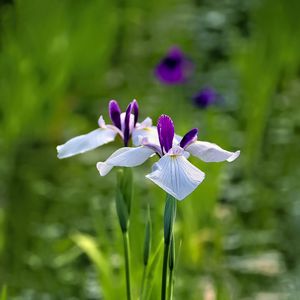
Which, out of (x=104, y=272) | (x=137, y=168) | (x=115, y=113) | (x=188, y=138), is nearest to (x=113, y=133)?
(x=115, y=113)

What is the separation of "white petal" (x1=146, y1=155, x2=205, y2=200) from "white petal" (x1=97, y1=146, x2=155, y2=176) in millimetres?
38

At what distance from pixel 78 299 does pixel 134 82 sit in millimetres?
1799

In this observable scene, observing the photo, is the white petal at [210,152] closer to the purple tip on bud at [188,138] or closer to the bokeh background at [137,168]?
the purple tip on bud at [188,138]

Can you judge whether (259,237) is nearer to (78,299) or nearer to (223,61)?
(78,299)

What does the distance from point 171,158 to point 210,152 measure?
0.07 meters

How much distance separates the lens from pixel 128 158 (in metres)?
1.06

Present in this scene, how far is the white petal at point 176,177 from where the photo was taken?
98 centimetres

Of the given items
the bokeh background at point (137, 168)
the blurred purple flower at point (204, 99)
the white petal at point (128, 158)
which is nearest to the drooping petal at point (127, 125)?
the white petal at point (128, 158)

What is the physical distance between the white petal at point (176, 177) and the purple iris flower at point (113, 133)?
0.16m

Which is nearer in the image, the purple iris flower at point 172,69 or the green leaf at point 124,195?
the green leaf at point 124,195

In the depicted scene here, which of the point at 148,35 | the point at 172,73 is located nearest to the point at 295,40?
the point at 172,73

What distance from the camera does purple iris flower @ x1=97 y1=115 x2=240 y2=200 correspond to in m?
0.99

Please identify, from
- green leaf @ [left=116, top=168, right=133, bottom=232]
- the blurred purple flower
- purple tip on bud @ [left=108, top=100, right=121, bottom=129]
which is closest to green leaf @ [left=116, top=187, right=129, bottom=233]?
green leaf @ [left=116, top=168, right=133, bottom=232]

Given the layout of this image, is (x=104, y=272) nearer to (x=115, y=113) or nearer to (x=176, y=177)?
(x=115, y=113)
